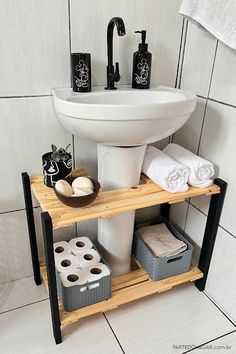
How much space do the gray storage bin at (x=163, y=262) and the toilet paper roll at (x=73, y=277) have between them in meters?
0.28

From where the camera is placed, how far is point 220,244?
1.27m

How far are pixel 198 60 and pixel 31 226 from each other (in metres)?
0.93

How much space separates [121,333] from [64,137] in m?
0.79

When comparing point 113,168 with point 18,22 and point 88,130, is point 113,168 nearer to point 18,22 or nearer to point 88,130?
point 88,130

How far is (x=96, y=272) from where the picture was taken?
1.19 metres

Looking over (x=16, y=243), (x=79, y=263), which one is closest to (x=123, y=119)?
(x=79, y=263)

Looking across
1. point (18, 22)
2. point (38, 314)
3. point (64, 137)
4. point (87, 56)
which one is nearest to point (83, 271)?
point (38, 314)

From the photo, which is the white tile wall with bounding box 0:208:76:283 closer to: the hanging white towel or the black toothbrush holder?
the black toothbrush holder

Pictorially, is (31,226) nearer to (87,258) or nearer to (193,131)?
(87,258)

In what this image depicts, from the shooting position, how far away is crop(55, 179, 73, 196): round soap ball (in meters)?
0.98

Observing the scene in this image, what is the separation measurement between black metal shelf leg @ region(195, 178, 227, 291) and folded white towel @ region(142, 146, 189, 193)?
6.3 inches

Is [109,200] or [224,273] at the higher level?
[109,200]

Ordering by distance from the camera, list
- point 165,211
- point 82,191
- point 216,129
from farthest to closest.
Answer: point 165,211, point 216,129, point 82,191

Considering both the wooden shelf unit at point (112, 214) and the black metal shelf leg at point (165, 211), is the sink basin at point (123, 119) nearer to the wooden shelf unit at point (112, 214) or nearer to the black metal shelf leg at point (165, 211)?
the wooden shelf unit at point (112, 214)
